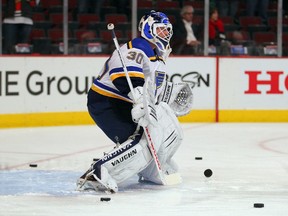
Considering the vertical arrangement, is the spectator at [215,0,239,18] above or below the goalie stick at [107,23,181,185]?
above

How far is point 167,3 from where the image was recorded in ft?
40.7

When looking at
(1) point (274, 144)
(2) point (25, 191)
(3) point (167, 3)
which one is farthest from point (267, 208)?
(3) point (167, 3)

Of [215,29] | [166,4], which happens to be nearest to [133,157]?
[215,29]

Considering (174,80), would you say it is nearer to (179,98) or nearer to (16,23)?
(16,23)

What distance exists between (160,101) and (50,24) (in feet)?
15.5

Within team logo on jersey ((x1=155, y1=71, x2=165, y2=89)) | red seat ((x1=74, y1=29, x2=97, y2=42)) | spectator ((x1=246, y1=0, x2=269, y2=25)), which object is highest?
spectator ((x1=246, y1=0, x2=269, y2=25))

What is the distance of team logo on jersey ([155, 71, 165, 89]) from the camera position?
686 cm

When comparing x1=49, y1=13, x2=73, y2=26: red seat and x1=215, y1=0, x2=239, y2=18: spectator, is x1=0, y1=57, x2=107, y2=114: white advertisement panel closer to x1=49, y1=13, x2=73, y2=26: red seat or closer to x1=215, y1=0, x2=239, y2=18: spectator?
x1=49, y1=13, x2=73, y2=26: red seat

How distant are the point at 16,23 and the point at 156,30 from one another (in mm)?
4637

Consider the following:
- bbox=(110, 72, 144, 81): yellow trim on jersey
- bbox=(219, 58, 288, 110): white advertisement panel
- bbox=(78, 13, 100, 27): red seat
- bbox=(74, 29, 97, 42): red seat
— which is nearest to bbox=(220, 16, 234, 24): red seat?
bbox=(219, 58, 288, 110): white advertisement panel

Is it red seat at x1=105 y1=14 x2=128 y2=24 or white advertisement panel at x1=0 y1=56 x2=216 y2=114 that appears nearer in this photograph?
white advertisement panel at x1=0 y1=56 x2=216 y2=114

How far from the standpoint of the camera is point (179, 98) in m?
7.16

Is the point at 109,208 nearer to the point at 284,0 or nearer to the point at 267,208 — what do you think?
the point at 267,208

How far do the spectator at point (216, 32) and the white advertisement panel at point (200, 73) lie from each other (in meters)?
0.36
